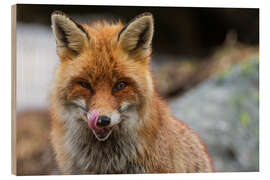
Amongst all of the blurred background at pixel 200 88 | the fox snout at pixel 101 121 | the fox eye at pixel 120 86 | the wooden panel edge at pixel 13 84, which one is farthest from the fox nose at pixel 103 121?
the wooden panel edge at pixel 13 84

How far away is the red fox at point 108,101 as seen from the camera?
3410 millimetres

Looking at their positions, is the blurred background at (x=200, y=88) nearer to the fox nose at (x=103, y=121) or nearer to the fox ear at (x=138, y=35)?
the fox ear at (x=138, y=35)

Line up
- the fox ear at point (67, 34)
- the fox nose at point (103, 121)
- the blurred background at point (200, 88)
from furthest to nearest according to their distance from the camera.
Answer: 1. the blurred background at point (200, 88)
2. the fox ear at point (67, 34)
3. the fox nose at point (103, 121)

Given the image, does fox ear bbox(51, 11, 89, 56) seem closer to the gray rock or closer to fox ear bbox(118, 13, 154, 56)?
fox ear bbox(118, 13, 154, 56)

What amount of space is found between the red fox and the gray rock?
1951mm

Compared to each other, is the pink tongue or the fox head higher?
the fox head

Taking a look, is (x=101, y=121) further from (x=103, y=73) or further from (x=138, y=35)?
(x=138, y=35)

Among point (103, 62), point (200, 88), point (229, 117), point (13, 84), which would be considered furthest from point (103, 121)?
point (200, 88)

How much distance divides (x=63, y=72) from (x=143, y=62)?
773mm

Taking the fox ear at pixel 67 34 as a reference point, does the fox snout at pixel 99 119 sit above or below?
below

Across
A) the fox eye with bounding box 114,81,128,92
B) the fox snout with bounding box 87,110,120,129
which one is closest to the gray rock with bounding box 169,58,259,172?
the fox eye with bounding box 114,81,128,92

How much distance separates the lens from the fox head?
3377mm

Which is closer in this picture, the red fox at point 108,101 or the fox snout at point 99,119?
the fox snout at point 99,119

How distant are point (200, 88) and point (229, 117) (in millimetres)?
952
